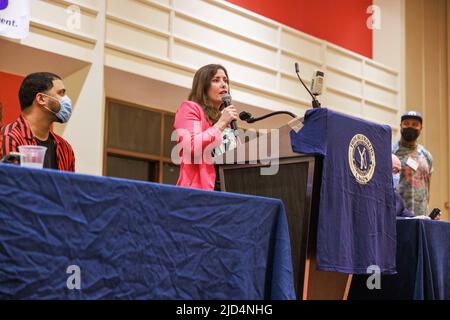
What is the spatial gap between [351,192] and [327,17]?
566 cm

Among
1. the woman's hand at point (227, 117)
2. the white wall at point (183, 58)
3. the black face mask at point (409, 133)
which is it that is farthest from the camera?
the white wall at point (183, 58)

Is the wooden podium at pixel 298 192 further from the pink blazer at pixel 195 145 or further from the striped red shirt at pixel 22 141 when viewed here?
the striped red shirt at pixel 22 141

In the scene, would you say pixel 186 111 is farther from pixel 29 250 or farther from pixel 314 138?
pixel 29 250

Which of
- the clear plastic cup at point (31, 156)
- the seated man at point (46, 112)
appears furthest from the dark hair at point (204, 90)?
the clear plastic cup at point (31, 156)

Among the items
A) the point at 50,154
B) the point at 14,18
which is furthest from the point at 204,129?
the point at 14,18

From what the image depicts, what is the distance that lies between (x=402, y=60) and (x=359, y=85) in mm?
851

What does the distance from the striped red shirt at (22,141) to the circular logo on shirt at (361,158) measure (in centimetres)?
112

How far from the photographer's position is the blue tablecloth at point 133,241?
1720 millimetres

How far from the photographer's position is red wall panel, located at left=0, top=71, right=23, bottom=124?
611 cm

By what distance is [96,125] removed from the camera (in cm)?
550

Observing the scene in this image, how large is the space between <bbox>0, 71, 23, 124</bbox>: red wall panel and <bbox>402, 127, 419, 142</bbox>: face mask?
10.6 feet

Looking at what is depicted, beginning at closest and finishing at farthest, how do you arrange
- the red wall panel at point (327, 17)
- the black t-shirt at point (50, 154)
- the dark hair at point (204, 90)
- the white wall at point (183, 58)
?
the black t-shirt at point (50, 154)
the dark hair at point (204, 90)
the white wall at point (183, 58)
the red wall panel at point (327, 17)
